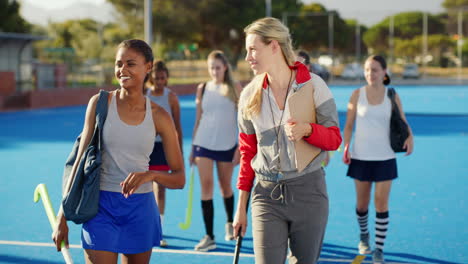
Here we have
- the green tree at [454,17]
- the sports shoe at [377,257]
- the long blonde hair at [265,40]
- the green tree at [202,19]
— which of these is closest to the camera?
the long blonde hair at [265,40]

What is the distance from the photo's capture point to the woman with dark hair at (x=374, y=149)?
6.06 meters

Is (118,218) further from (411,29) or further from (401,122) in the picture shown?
(411,29)

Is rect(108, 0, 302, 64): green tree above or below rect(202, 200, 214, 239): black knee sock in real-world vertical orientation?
above

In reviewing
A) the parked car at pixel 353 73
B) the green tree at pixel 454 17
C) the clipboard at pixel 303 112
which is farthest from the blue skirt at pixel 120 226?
the green tree at pixel 454 17

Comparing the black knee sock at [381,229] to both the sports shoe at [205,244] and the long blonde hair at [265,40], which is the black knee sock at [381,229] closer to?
the sports shoe at [205,244]

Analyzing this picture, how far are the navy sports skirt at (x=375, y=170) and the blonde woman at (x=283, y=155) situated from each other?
249cm

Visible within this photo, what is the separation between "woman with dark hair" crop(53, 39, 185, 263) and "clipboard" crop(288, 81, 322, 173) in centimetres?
65

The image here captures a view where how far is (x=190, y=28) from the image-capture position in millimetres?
61156

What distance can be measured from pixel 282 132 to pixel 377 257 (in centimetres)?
276

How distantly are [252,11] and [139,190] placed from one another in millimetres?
66039

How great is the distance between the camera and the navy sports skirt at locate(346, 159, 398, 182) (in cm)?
606

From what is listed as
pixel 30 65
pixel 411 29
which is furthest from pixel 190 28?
pixel 411 29

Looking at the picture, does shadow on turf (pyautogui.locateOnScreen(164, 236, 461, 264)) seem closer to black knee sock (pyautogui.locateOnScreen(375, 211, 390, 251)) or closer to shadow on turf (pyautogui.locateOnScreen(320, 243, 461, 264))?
shadow on turf (pyautogui.locateOnScreen(320, 243, 461, 264))

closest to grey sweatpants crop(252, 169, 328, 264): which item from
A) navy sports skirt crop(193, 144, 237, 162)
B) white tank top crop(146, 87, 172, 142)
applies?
white tank top crop(146, 87, 172, 142)
